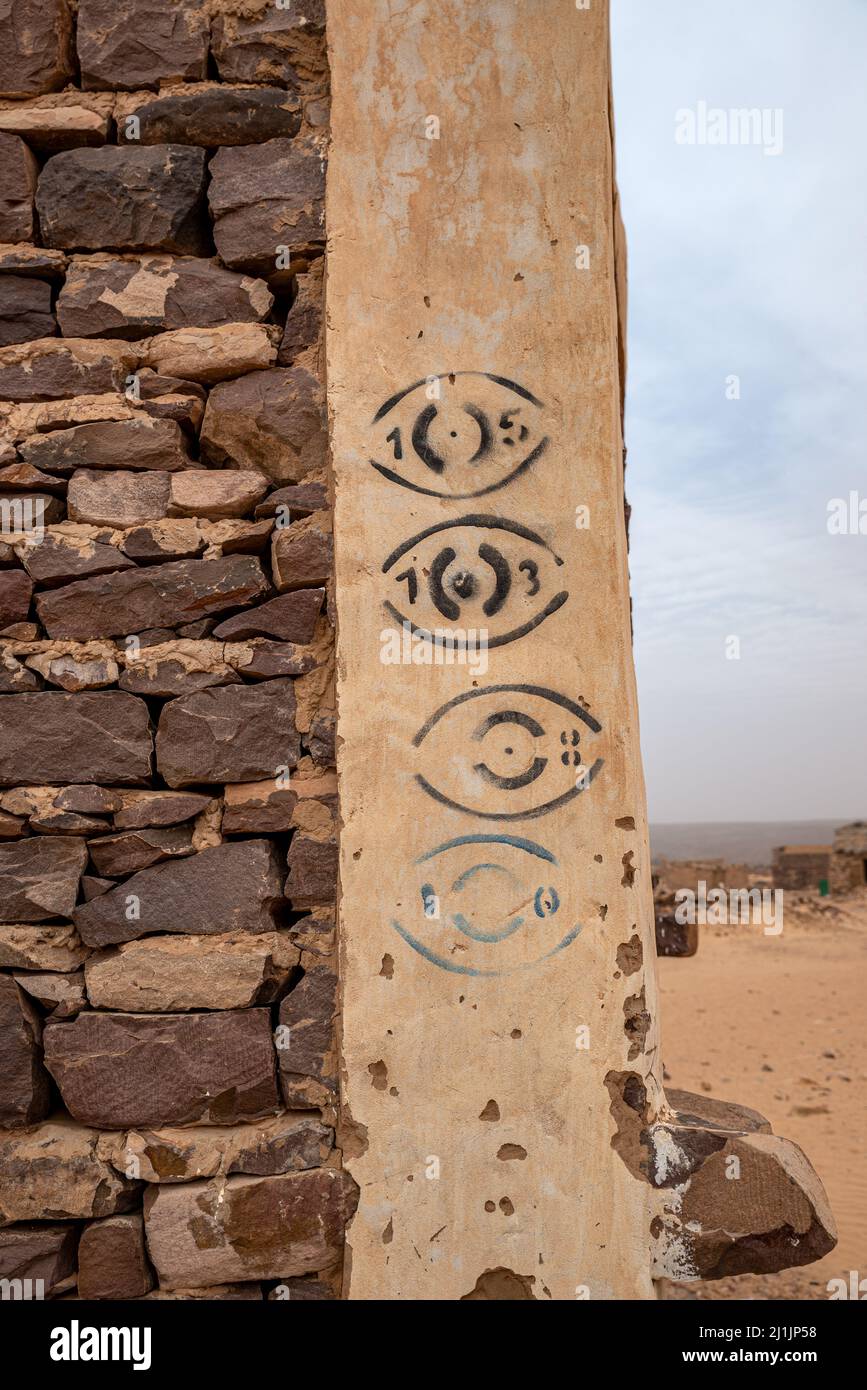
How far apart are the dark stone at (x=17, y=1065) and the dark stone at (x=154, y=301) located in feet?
4.53

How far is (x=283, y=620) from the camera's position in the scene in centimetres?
208

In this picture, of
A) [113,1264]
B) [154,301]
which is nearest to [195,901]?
[113,1264]

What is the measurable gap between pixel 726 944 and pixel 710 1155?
37.7ft

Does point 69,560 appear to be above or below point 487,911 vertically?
above

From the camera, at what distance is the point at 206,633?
2092 millimetres

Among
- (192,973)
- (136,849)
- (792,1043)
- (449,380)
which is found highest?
(449,380)

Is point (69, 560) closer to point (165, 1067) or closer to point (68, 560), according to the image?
point (68, 560)

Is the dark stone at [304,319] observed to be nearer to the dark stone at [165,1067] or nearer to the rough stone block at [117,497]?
the rough stone block at [117,497]

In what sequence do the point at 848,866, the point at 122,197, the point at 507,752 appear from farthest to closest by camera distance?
the point at 848,866 → the point at 122,197 → the point at 507,752

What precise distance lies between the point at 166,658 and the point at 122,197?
112 cm

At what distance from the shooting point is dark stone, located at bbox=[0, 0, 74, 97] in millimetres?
2236

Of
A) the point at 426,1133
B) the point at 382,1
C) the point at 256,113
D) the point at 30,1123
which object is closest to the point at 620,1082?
the point at 426,1133

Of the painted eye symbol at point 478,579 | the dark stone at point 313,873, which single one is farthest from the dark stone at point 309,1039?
the painted eye symbol at point 478,579

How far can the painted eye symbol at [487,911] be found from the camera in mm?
1956
